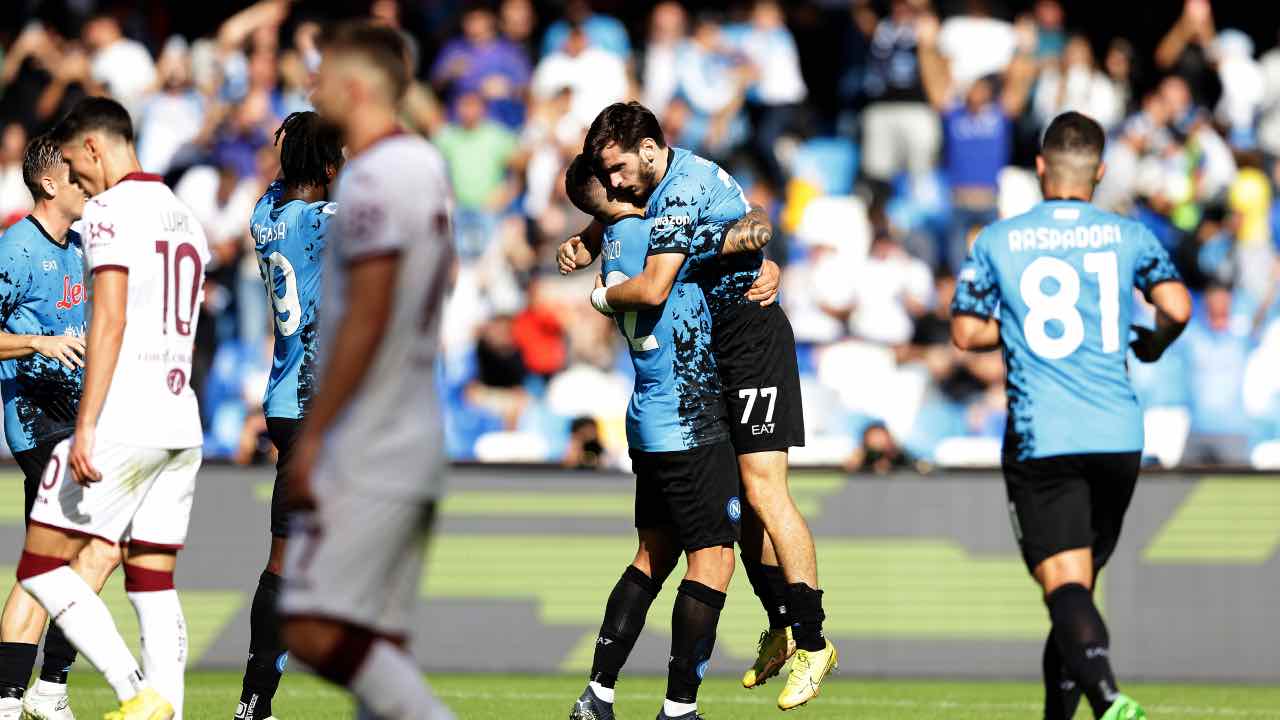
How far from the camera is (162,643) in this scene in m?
7.17

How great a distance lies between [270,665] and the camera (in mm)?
7887

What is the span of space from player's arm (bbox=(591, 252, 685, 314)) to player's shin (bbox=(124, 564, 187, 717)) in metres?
2.30

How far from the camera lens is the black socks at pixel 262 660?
25.9 ft

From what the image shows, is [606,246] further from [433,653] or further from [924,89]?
[924,89]

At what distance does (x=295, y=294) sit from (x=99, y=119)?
1261 millimetres

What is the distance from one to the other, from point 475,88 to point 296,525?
14.3 metres

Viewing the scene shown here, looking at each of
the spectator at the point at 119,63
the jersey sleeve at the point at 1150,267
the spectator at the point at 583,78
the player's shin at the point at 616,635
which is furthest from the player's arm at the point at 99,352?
the spectator at the point at 119,63

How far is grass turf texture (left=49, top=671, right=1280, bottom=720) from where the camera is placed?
393 inches

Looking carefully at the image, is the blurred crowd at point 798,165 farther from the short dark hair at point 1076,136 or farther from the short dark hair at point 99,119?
the short dark hair at point 99,119

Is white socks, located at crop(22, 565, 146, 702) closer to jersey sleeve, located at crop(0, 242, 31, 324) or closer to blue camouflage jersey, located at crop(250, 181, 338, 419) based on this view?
blue camouflage jersey, located at crop(250, 181, 338, 419)

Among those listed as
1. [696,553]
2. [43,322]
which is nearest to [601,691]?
[696,553]

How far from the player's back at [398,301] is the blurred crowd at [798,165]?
31.8ft

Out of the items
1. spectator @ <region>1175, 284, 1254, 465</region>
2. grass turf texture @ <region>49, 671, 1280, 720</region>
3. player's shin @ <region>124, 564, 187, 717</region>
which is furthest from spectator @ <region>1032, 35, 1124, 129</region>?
player's shin @ <region>124, 564, 187, 717</region>

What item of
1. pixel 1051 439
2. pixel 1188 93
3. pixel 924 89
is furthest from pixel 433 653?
pixel 1188 93
